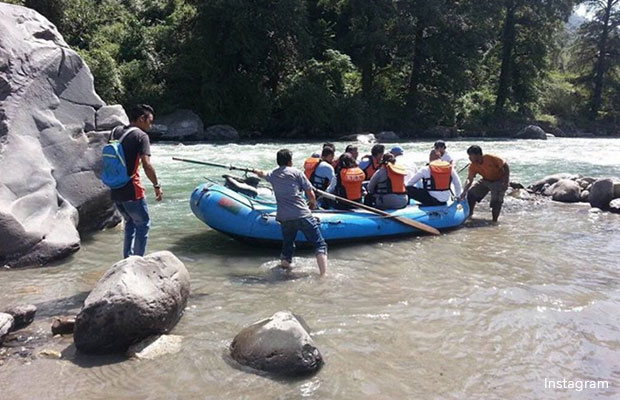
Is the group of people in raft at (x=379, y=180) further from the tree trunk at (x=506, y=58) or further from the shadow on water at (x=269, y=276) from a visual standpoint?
the tree trunk at (x=506, y=58)

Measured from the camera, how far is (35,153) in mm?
6012

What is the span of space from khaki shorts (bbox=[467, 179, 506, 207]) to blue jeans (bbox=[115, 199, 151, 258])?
17.7ft

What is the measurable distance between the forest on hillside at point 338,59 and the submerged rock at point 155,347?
54.6 feet

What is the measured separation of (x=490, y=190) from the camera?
27.0 ft

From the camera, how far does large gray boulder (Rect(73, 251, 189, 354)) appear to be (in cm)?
352

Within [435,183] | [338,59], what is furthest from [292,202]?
[338,59]

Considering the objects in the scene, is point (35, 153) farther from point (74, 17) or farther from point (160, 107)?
point (74, 17)

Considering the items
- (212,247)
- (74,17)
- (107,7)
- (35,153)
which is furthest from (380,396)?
(107,7)

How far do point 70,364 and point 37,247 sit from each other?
234 cm

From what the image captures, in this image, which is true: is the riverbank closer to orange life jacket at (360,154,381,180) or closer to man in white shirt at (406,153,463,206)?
orange life jacket at (360,154,381,180)

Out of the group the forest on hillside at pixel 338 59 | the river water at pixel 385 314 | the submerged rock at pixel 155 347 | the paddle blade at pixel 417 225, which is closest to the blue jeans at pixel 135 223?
the river water at pixel 385 314

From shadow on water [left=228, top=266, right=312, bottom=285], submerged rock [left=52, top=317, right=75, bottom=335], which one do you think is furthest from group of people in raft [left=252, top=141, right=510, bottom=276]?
submerged rock [left=52, top=317, right=75, bottom=335]

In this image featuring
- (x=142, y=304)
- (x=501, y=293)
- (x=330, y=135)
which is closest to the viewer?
(x=142, y=304)

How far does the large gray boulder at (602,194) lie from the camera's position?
29.6 ft
